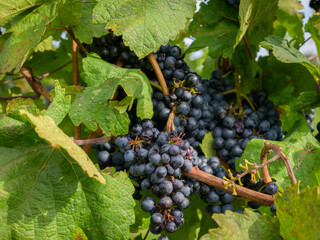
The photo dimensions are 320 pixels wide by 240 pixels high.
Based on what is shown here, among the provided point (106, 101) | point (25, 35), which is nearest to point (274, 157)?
point (106, 101)

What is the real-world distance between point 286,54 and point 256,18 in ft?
0.93

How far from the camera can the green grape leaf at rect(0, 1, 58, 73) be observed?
1.13m

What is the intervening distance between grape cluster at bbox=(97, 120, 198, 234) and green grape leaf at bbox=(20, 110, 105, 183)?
22cm

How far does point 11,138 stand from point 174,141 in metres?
0.51

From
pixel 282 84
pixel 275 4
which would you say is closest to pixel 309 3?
pixel 275 4

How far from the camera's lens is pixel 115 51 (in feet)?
4.13

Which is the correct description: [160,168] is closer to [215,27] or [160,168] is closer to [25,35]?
[25,35]

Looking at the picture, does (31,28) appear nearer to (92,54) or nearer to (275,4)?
(92,54)

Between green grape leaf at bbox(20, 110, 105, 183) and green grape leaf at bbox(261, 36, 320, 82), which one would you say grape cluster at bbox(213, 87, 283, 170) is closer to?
green grape leaf at bbox(261, 36, 320, 82)

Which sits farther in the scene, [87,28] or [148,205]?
[87,28]

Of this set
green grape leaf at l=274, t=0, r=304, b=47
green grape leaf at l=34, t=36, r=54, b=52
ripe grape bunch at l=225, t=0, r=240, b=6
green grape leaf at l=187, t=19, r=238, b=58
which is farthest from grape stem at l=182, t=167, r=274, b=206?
green grape leaf at l=274, t=0, r=304, b=47

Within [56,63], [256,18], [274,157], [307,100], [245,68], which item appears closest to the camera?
[274,157]

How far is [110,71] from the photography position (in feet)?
3.84

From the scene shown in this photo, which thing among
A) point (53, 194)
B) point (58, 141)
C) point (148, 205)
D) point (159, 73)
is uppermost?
point (58, 141)
